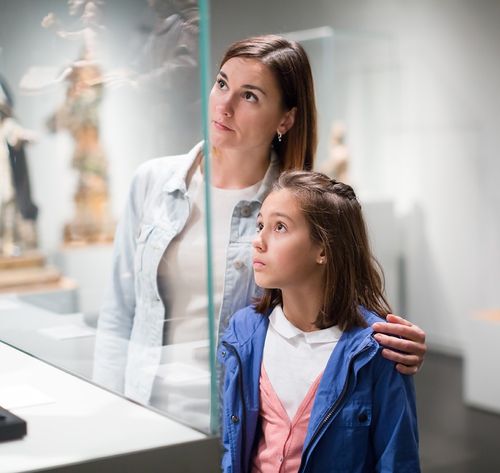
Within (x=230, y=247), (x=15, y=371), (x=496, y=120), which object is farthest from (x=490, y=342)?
(x=15, y=371)

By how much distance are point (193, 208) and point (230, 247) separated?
66 cm

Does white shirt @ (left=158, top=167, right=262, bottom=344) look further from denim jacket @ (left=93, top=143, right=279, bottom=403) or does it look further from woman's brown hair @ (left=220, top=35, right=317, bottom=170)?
woman's brown hair @ (left=220, top=35, right=317, bottom=170)

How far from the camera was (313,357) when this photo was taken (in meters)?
1.65

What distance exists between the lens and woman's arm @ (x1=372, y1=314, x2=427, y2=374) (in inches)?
62.9

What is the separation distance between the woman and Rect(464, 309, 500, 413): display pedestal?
3.61 m

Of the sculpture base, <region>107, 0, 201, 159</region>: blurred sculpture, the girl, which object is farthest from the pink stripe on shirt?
<region>107, 0, 201, 159</region>: blurred sculpture

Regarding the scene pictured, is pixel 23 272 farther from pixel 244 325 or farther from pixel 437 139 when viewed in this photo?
pixel 437 139

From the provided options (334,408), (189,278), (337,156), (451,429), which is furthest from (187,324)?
(337,156)

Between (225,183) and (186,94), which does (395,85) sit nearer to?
(225,183)

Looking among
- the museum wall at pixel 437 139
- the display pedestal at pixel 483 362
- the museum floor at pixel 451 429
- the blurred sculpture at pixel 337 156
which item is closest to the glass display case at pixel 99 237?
the museum floor at pixel 451 429

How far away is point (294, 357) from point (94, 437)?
713 mm

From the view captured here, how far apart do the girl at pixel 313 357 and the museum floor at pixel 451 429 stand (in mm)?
2656

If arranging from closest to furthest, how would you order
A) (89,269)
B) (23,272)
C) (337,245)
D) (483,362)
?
(89,269) → (23,272) → (337,245) → (483,362)

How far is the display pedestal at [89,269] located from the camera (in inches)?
46.6
